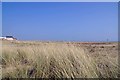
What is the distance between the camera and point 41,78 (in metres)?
8.09

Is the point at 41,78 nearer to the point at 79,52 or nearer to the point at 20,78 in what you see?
the point at 20,78

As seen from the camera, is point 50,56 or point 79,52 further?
point 50,56

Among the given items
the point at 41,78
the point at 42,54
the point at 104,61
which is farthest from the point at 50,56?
the point at 104,61

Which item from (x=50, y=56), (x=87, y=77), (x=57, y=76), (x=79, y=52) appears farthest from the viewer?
(x=50, y=56)

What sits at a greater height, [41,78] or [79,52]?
[79,52]

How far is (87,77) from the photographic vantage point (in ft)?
23.9

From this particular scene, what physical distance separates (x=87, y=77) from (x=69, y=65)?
0.68 meters

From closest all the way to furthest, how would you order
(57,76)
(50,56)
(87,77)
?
(87,77) < (57,76) < (50,56)

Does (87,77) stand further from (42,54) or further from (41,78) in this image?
Result: (42,54)

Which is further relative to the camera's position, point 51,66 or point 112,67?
point 51,66

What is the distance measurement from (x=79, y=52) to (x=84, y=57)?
0.50m

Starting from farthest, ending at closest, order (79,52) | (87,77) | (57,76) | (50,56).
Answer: (50,56) < (79,52) < (57,76) < (87,77)

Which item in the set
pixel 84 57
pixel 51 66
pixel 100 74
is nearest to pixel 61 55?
pixel 51 66

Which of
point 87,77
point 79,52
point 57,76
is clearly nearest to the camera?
point 87,77
